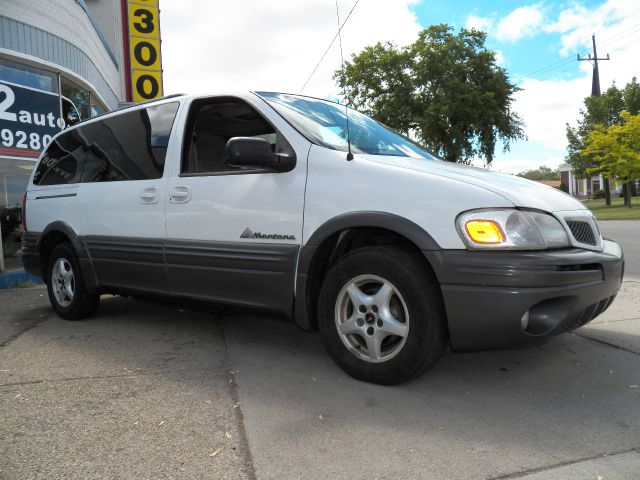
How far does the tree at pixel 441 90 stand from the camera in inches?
1422

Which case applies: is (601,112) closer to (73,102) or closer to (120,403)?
(73,102)

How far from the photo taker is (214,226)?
3.89 meters

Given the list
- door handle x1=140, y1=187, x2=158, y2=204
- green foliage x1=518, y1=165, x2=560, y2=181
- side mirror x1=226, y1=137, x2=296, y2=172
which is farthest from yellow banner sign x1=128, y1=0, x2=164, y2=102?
green foliage x1=518, y1=165, x2=560, y2=181

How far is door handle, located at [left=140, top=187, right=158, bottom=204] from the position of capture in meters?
4.30

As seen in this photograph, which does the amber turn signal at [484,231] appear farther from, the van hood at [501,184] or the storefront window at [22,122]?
the storefront window at [22,122]

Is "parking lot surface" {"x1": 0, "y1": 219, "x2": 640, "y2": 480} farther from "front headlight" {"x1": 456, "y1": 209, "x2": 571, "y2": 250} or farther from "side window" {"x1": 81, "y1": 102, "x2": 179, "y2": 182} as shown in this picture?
"side window" {"x1": 81, "y1": 102, "x2": 179, "y2": 182}

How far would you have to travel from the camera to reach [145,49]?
16219mm

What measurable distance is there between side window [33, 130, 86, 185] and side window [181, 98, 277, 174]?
1539mm

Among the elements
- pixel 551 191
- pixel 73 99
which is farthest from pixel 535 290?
pixel 73 99

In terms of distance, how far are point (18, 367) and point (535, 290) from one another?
3.41 metres

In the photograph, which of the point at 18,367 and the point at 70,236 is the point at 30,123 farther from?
the point at 18,367

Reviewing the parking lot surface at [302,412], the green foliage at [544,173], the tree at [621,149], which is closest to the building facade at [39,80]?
the parking lot surface at [302,412]

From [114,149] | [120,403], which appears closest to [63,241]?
[114,149]

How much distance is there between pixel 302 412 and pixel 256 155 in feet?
5.07
